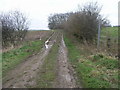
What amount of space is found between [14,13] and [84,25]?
11.2m

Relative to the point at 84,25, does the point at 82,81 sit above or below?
below

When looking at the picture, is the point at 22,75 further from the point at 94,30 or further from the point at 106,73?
the point at 94,30

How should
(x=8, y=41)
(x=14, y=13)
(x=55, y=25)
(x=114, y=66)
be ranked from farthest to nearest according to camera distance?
1. (x=55, y=25)
2. (x=14, y=13)
3. (x=8, y=41)
4. (x=114, y=66)

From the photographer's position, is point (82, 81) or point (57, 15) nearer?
point (82, 81)

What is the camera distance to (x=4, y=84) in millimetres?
8148

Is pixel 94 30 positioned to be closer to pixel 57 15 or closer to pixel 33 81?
pixel 33 81

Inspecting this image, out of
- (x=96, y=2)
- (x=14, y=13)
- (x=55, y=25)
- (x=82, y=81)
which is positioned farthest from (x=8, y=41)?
(x=55, y=25)

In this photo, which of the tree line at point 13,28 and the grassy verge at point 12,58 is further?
the tree line at point 13,28

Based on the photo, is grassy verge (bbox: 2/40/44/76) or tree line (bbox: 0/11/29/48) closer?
grassy verge (bbox: 2/40/44/76)

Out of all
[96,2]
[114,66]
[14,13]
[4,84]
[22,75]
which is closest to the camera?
[4,84]

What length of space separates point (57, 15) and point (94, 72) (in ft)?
336

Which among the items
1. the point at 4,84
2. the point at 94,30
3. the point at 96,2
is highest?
the point at 96,2

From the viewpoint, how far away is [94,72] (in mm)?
9766

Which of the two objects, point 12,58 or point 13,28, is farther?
point 13,28
